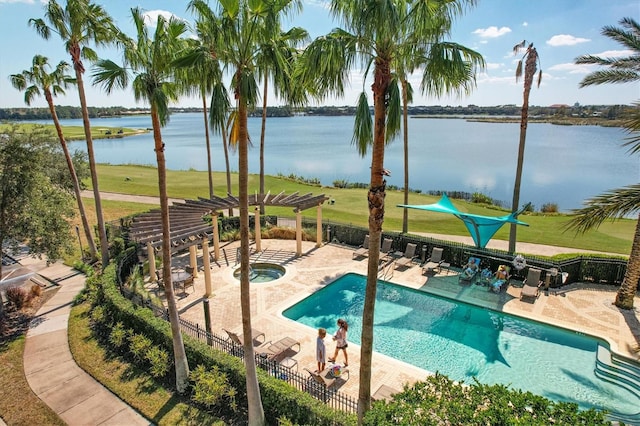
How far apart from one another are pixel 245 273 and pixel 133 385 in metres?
5.56

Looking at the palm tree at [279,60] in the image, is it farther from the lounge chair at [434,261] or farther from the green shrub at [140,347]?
the lounge chair at [434,261]

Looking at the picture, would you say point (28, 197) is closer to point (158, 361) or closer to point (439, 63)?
point (158, 361)

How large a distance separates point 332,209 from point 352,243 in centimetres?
856

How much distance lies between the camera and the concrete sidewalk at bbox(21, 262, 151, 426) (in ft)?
30.0

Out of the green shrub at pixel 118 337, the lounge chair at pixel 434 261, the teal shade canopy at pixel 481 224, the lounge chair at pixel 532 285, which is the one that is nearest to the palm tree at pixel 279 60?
the green shrub at pixel 118 337

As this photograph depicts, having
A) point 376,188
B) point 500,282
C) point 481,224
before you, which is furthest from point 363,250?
point 376,188

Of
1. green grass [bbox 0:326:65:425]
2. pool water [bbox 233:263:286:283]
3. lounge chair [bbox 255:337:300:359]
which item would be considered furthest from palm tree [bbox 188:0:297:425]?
pool water [bbox 233:263:286:283]

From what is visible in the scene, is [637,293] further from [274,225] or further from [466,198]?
[466,198]

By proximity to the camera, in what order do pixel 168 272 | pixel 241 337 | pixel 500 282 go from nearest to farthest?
pixel 168 272 < pixel 241 337 < pixel 500 282

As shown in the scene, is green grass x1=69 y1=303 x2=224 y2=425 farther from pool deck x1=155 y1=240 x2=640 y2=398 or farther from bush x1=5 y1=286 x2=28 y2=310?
bush x1=5 y1=286 x2=28 y2=310

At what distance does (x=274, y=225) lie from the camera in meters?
24.5

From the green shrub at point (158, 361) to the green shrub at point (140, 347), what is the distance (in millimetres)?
332

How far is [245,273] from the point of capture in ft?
25.8

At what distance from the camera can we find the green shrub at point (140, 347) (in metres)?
11.0
